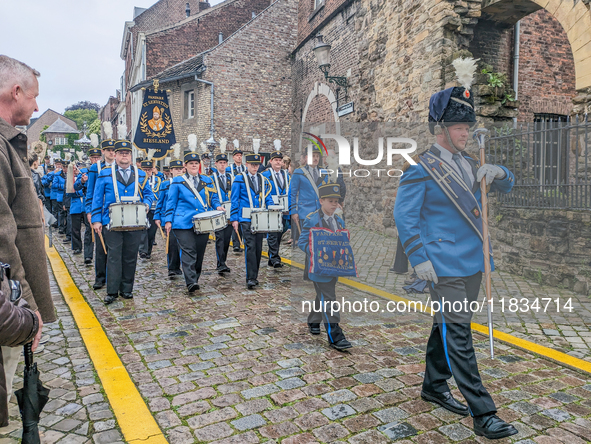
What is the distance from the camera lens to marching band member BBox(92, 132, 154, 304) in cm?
648

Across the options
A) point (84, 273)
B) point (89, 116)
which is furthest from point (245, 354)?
point (89, 116)

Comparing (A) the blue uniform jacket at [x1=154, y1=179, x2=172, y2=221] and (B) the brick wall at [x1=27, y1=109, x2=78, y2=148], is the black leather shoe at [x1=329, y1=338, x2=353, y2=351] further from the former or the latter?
(B) the brick wall at [x1=27, y1=109, x2=78, y2=148]

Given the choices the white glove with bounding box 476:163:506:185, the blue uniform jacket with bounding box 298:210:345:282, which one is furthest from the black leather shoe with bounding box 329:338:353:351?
the white glove with bounding box 476:163:506:185

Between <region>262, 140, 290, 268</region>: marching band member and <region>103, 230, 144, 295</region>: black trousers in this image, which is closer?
<region>103, 230, 144, 295</region>: black trousers

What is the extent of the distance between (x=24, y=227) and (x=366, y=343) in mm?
3345

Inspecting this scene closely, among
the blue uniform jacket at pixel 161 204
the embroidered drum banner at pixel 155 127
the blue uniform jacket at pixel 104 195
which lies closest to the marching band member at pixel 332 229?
the blue uniform jacket at pixel 104 195

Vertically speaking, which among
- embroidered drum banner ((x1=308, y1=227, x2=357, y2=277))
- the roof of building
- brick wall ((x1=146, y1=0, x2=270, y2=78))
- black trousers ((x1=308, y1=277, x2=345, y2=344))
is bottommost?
black trousers ((x1=308, y1=277, x2=345, y2=344))

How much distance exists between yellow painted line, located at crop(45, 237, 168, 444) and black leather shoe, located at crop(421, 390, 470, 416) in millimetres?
1862

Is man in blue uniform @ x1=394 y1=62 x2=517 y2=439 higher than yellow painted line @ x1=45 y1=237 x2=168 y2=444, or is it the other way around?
man in blue uniform @ x1=394 y1=62 x2=517 y2=439

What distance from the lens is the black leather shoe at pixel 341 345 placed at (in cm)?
449

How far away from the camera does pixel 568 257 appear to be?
22.5ft

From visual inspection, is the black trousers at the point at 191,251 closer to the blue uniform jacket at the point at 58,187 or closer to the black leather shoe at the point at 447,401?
the black leather shoe at the point at 447,401

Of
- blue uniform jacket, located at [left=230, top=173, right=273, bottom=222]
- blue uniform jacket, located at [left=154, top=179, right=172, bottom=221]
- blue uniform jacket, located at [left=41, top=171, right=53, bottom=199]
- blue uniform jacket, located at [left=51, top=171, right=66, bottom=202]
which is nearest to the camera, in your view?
blue uniform jacket, located at [left=230, top=173, right=273, bottom=222]

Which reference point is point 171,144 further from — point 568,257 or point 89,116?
point 89,116
